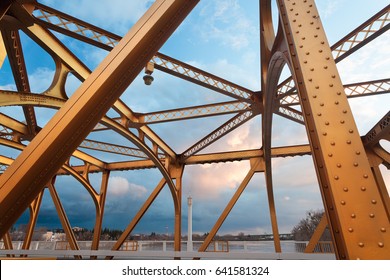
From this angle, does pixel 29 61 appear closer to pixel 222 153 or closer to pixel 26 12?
pixel 26 12

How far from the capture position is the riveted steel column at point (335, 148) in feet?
5.11

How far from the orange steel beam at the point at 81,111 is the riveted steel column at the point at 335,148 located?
1.40 meters

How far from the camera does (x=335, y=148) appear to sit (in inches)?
72.9

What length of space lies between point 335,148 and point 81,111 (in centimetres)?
222

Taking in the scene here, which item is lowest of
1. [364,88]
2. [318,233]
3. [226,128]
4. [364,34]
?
[318,233]

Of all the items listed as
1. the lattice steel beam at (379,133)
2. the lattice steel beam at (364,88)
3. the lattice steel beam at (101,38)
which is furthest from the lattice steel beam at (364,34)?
the lattice steel beam at (101,38)

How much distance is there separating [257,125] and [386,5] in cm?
971

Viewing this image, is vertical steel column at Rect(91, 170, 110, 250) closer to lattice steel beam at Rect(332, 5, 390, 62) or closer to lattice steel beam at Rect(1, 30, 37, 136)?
lattice steel beam at Rect(1, 30, 37, 136)

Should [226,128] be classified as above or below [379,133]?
above

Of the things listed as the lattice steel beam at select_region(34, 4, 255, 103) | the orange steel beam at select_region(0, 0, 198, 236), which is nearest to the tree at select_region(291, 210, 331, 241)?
the lattice steel beam at select_region(34, 4, 255, 103)

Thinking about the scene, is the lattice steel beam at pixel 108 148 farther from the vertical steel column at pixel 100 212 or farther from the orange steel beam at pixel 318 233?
the orange steel beam at pixel 318 233

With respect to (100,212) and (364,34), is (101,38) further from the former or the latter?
(100,212)

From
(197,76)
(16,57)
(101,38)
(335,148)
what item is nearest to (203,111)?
(197,76)

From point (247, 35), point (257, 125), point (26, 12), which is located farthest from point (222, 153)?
point (26, 12)
